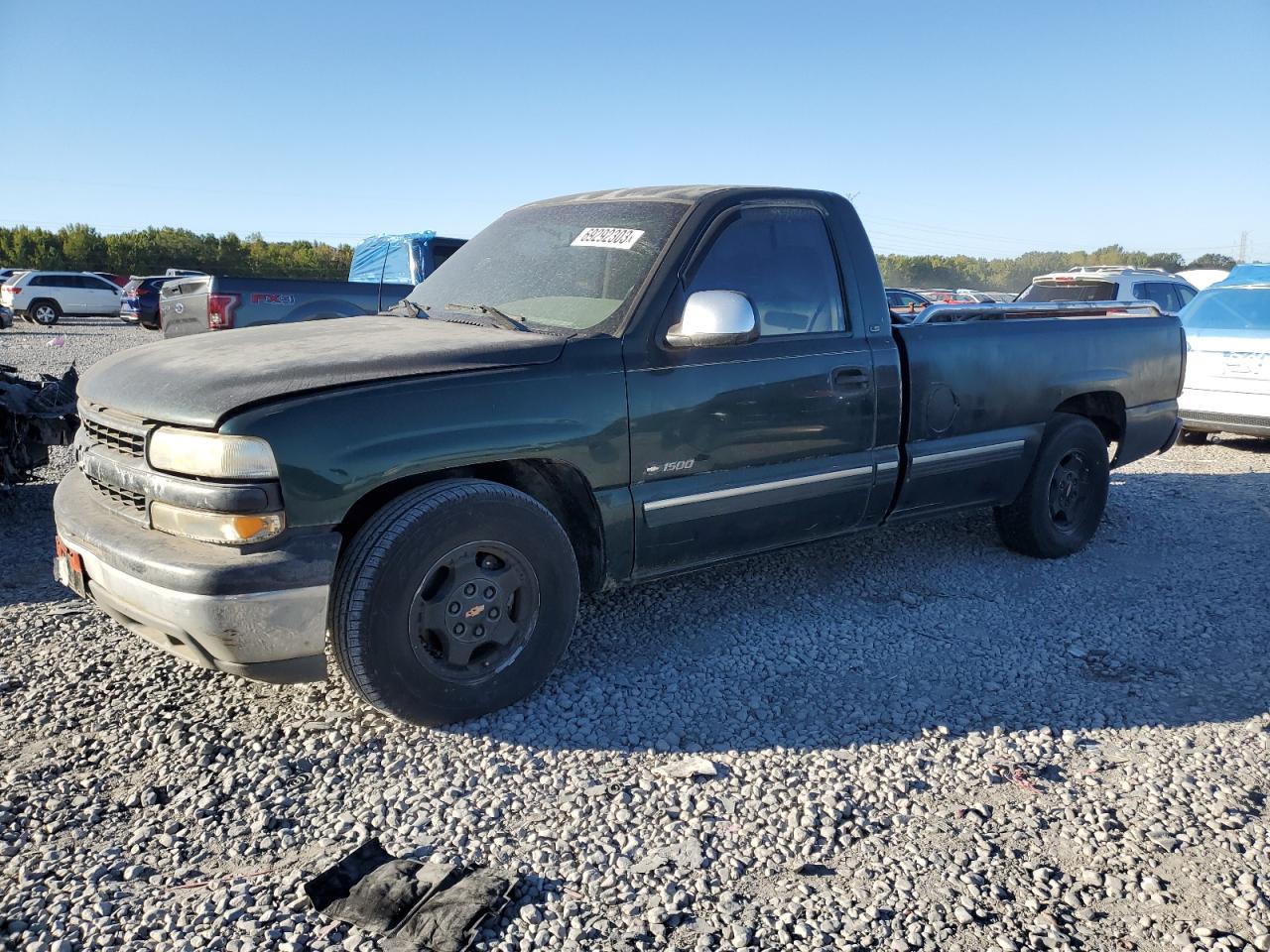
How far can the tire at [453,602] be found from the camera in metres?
2.96

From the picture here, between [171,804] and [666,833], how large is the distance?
4.89 ft

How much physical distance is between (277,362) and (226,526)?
2.05 feet

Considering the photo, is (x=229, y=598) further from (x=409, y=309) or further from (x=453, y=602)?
(x=409, y=309)

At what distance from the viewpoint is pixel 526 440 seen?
322cm

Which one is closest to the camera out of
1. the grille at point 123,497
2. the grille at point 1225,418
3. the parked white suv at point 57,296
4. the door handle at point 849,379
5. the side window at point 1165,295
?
the grille at point 123,497

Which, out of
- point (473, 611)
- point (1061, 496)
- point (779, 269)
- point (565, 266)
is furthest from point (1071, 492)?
point (473, 611)

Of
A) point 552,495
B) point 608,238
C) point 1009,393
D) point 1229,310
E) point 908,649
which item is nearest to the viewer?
point 552,495

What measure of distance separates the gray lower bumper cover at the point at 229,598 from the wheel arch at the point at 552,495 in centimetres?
29

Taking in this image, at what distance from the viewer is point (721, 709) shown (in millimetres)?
3416

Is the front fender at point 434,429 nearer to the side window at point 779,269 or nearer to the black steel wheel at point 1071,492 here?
the side window at point 779,269

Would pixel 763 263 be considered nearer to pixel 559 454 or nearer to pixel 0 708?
pixel 559 454

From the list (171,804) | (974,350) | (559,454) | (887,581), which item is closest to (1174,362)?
(974,350)

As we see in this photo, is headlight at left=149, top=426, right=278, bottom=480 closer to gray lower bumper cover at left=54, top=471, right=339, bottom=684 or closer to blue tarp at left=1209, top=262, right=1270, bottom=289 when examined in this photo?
gray lower bumper cover at left=54, top=471, right=339, bottom=684

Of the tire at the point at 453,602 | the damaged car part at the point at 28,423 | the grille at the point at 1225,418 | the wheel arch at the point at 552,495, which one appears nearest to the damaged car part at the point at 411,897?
the tire at the point at 453,602
